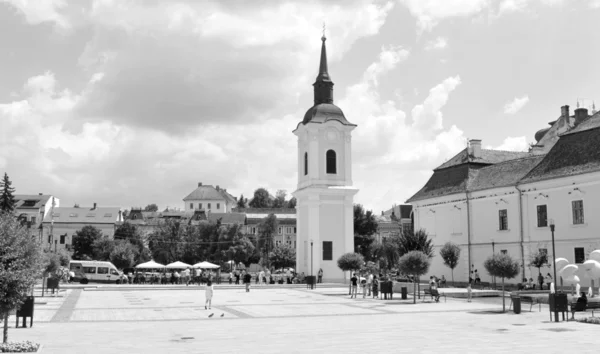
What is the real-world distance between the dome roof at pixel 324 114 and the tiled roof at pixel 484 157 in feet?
33.0

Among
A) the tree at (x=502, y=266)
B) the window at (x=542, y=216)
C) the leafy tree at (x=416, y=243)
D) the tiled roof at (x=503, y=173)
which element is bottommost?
the tree at (x=502, y=266)

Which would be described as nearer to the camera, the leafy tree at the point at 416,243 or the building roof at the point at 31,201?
the leafy tree at the point at 416,243

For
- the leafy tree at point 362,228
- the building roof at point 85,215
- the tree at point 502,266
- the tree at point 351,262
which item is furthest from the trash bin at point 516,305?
the building roof at point 85,215

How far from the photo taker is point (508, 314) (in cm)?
2559

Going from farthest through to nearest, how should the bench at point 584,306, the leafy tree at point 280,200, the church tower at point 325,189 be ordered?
the leafy tree at point 280,200 < the church tower at point 325,189 < the bench at point 584,306

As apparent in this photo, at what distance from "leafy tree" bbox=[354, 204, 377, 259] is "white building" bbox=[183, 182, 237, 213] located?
7440 cm

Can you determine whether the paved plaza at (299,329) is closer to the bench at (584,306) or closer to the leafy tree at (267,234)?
the bench at (584,306)

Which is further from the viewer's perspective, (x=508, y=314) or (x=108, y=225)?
(x=108, y=225)

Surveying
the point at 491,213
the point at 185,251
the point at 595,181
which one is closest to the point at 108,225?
the point at 185,251

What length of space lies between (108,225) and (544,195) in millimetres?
90544

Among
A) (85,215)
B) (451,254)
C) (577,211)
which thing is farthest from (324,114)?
(85,215)

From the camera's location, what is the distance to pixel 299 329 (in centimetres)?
1994

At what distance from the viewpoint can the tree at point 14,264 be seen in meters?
14.5

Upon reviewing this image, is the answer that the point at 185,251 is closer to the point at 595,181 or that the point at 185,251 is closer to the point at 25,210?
the point at 25,210
